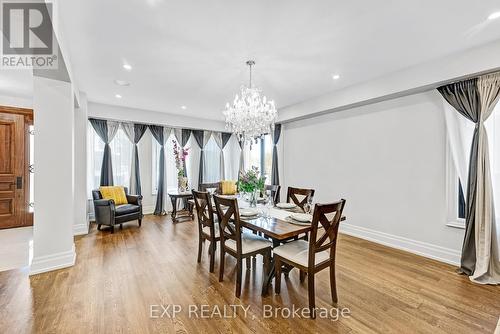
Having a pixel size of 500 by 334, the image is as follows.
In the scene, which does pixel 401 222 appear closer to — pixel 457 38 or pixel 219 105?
pixel 457 38

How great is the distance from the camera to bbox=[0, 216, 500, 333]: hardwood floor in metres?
1.91

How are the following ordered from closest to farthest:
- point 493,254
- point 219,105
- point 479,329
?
1. point 479,329
2. point 493,254
3. point 219,105

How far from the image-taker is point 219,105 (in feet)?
17.3

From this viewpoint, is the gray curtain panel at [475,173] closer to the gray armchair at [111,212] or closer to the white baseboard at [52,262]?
the white baseboard at [52,262]

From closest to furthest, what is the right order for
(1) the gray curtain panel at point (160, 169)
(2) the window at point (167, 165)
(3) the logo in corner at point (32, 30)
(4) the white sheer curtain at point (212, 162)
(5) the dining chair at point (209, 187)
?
1. (3) the logo in corner at point (32, 30)
2. (5) the dining chair at point (209, 187)
3. (1) the gray curtain panel at point (160, 169)
4. (2) the window at point (167, 165)
5. (4) the white sheer curtain at point (212, 162)

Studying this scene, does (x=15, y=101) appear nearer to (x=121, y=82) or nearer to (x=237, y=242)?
(x=121, y=82)

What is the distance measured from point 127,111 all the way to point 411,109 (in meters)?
5.83

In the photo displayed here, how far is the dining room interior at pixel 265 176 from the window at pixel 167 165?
1.49 metres

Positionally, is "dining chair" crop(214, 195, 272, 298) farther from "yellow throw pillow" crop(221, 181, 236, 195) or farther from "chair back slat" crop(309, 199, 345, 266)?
"yellow throw pillow" crop(221, 181, 236, 195)

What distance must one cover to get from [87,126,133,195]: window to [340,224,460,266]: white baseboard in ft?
17.4

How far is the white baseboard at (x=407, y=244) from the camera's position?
310cm

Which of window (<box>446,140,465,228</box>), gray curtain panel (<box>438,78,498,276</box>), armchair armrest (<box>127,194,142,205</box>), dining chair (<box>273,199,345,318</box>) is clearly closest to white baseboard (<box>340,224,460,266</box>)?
gray curtain panel (<box>438,78,498,276</box>)

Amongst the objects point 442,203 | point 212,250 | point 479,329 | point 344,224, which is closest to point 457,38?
point 442,203

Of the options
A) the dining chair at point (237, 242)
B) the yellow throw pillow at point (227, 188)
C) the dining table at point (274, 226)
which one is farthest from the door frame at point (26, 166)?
the dining table at point (274, 226)
